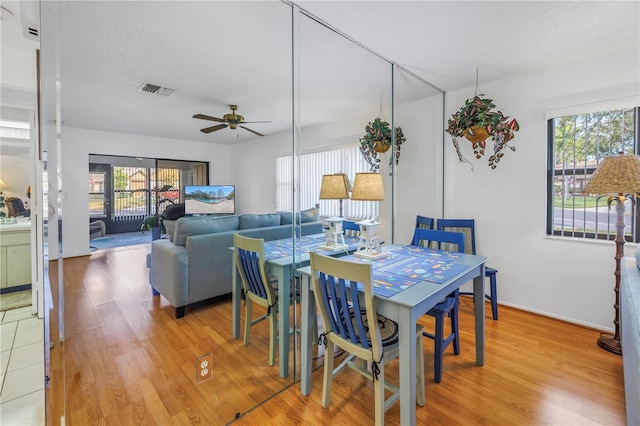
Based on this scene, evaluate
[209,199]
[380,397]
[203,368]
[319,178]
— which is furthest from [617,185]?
[203,368]

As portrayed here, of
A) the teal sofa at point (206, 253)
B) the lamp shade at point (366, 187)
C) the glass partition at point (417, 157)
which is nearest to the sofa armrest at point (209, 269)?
the teal sofa at point (206, 253)

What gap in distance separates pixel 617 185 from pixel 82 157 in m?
3.38

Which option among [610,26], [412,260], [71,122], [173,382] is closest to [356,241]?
[412,260]

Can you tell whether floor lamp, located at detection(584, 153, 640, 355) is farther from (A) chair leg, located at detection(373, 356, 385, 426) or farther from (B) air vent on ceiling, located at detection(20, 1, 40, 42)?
(B) air vent on ceiling, located at detection(20, 1, 40, 42)

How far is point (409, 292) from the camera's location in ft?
4.91

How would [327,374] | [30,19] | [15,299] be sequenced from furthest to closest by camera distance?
[15,299], [327,374], [30,19]

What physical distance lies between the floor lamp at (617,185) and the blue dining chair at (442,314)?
107 cm

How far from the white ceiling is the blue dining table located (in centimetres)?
122

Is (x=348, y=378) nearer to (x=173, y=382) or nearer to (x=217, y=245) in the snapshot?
(x=173, y=382)

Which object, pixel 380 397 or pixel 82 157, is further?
pixel 380 397

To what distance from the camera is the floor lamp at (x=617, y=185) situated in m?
2.13

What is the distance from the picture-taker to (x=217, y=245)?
2.13 m

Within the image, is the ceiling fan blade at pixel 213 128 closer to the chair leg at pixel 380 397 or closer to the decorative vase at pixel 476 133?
the chair leg at pixel 380 397

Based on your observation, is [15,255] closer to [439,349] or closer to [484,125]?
[439,349]
